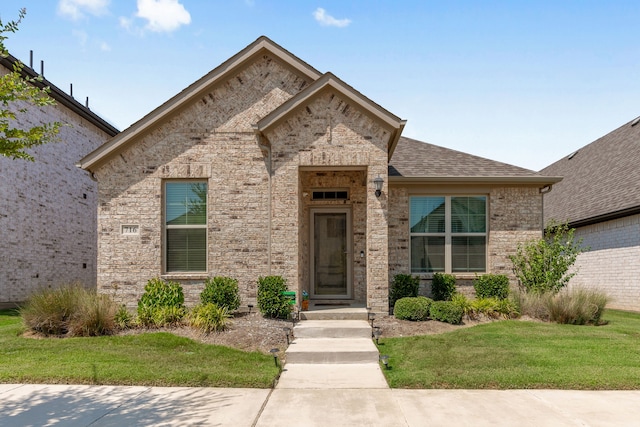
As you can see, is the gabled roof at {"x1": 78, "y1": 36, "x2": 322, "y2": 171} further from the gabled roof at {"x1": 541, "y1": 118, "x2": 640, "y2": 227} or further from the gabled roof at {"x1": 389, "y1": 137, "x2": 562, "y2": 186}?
the gabled roof at {"x1": 541, "y1": 118, "x2": 640, "y2": 227}

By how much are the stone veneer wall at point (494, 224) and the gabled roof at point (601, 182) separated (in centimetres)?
472

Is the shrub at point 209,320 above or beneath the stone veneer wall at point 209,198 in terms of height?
beneath

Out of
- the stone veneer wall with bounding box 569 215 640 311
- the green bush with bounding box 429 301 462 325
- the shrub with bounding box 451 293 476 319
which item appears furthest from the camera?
the stone veneer wall with bounding box 569 215 640 311

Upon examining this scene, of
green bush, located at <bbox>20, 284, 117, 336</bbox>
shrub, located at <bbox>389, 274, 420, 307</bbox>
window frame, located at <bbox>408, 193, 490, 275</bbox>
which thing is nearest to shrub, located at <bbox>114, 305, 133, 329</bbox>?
green bush, located at <bbox>20, 284, 117, 336</bbox>

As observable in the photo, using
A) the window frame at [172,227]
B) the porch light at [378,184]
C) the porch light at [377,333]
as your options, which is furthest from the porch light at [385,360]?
the window frame at [172,227]

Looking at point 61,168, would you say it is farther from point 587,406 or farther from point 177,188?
point 587,406

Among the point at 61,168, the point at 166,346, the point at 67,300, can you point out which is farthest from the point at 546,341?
the point at 61,168

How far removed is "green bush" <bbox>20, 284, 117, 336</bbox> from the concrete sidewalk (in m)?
2.82

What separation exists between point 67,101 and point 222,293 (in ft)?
37.3

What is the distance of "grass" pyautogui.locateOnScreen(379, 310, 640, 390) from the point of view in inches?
267

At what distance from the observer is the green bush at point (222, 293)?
10812 millimetres

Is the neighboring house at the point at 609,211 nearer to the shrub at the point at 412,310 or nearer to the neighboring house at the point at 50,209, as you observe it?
the shrub at the point at 412,310

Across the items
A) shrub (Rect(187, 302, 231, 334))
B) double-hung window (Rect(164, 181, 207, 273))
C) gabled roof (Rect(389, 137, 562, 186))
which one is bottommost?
shrub (Rect(187, 302, 231, 334))

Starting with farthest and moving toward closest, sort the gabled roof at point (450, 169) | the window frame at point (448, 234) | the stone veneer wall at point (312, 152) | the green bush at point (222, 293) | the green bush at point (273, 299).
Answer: the window frame at point (448, 234) → the gabled roof at point (450, 169) → the stone veneer wall at point (312, 152) → the green bush at point (222, 293) → the green bush at point (273, 299)
